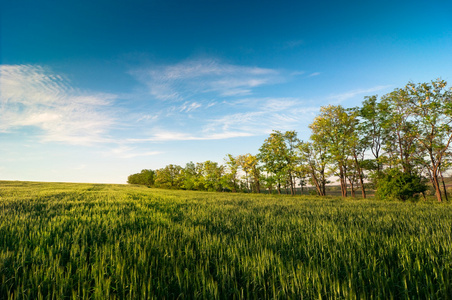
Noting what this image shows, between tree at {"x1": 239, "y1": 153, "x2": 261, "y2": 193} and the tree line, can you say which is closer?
the tree line

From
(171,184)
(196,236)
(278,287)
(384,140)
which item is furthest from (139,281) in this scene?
(171,184)

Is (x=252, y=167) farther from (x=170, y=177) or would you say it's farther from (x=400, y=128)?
(x=170, y=177)

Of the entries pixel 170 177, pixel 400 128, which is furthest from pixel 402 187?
pixel 170 177

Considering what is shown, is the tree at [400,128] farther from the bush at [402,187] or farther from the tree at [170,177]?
the tree at [170,177]

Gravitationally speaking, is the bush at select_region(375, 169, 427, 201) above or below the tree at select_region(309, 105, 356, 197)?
below

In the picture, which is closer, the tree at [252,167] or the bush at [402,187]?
the bush at [402,187]

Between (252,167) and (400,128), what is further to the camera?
(252,167)

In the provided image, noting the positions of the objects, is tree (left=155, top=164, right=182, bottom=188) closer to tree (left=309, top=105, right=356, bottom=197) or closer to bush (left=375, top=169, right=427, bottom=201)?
tree (left=309, top=105, right=356, bottom=197)

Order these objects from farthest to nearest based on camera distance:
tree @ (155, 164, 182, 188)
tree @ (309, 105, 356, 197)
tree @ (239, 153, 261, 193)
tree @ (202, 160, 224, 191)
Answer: tree @ (155, 164, 182, 188) → tree @ (202, 160, 224, 191) → tree @ (239, 153, 261, 193) → tree @ (309, 105, 356, 197)

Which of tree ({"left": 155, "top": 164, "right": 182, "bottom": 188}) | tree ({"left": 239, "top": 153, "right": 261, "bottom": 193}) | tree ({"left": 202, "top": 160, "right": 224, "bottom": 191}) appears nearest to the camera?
tree ({"left": 239, "top": 153, "right": 261, "bottom": 193})

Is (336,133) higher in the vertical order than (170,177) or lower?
higher

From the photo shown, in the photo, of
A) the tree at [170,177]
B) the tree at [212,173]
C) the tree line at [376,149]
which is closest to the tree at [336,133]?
the tree line at [376,149]

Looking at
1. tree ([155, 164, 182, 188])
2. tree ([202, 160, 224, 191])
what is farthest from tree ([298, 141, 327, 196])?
tree ([155, 164, 182, 188])

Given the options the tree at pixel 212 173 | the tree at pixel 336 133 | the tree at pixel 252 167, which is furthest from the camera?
the tree at pixel 212 173
